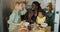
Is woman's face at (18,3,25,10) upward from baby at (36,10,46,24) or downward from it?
upward

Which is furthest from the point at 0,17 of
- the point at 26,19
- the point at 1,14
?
the point at 26,19

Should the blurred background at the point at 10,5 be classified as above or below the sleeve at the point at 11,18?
above

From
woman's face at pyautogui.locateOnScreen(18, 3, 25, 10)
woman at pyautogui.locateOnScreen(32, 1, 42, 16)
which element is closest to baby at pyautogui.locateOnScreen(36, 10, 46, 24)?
woman at pyautogui.locateOnScreen(32, 1, 42, 16)

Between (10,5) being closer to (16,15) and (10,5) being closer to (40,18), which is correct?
(16,15)

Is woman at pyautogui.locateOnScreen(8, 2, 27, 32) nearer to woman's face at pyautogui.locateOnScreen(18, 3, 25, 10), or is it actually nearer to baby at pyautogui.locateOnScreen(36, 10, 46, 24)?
woman's face at pyautogui.locateOnScreen(18, 3, 25, 10)

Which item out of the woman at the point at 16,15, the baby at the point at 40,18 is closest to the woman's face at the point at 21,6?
the woman at the point at 16,15

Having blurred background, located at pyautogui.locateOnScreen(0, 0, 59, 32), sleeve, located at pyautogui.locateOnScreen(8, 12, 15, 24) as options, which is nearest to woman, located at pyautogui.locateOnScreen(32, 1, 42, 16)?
blurred background, located at pyautogui.locateOnScreen(0, 0, 59, 32)

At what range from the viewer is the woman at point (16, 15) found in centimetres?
112

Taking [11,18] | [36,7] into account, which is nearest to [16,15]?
[11,18]

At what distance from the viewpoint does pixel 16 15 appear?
1.12m

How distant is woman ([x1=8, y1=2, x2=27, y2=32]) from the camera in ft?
3.67

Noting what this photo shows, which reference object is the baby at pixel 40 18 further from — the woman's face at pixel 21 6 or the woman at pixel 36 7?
the woman's face at pixel 21 6

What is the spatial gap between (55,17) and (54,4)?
99 mm

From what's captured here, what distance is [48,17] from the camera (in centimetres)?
115
